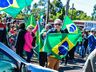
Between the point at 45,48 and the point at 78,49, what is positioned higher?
the point at 45,48

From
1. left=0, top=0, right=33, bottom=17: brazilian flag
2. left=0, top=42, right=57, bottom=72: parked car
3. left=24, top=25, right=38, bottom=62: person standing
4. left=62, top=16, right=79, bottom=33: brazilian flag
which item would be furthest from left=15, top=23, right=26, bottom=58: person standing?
left=0, top=42, right=57, bottom=72: parked car

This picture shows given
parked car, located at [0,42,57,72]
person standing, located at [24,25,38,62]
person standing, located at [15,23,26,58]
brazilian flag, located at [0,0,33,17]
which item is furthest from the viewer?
person standing, located at [24,25,38,62]

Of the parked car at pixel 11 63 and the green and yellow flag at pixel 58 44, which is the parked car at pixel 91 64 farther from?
the green and yellow flag at pixel 58 44

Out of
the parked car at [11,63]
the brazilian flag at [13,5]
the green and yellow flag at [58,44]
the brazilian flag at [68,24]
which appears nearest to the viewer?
the parked car at [11,63]

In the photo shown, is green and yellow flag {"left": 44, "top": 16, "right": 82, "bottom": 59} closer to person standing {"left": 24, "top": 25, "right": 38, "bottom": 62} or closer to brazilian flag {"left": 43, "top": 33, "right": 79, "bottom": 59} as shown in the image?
brazilian flag {"left": 43, "top": 33, "right": 79, "bottom": 59}

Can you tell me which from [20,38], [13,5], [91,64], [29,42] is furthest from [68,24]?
[91,64]

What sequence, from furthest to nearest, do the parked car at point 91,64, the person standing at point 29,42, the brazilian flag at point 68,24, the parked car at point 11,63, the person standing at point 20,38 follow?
the brazilian flag at point 68,24, the person standing at point 29,42, the person standing at point 20,38, the parked car at point 11,63, the parked car at point 91,64

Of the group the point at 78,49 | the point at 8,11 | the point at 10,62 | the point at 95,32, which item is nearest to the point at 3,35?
the point at 8,11

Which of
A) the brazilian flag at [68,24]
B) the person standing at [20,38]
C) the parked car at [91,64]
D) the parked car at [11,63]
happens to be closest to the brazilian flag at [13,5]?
the person standing at [20,38]

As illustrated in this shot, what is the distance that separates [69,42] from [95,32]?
6.22m

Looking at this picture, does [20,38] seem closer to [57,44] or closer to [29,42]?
[29,42]

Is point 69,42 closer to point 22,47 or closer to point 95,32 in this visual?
point 22,47

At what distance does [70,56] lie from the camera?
59.2ft

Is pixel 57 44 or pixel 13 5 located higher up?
pixel 13 5
